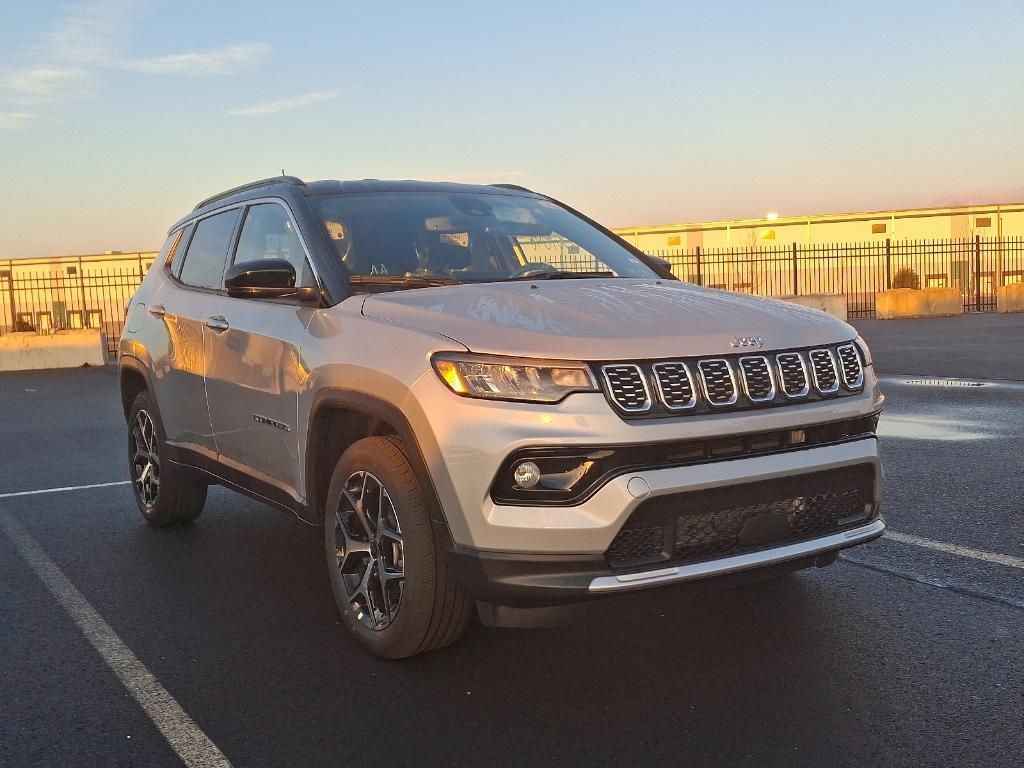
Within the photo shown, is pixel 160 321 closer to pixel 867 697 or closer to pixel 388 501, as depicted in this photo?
pixel 388 501

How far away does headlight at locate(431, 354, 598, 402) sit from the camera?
10.7ft

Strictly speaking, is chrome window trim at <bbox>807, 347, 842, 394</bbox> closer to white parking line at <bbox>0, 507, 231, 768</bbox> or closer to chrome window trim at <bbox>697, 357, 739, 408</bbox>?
chrome window trim at <bbox>697, 357, 739, 408</bbox>

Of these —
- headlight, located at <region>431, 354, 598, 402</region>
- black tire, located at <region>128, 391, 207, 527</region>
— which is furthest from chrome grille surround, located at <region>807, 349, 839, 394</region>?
black tire, located at <region>128, 391, 207, 527</region>

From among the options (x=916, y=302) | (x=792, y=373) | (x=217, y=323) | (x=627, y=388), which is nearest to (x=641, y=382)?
(x=627, y=388)

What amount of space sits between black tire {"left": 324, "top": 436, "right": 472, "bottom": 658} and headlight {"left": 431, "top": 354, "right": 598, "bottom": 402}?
438 millimetres

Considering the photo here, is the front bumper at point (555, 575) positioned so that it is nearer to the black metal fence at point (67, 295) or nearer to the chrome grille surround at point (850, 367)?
the chrome grille surround at point (850, 367)

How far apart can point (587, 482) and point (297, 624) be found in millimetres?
1742

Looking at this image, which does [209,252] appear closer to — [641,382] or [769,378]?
[641,382]

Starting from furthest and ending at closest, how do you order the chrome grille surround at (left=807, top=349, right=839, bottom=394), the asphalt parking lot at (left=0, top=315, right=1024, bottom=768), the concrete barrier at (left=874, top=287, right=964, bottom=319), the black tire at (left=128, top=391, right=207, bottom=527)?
the concrete barrier at (left=874, top=287, right=964, bottom=319) → the black tire at (left=128, top=391, right=207, bottom=527) → the chrome grille surround at (left=807, top=349, right=839, bottom=394) → the asphalt parking lot at (left=0, top=315, right=1024, bottom=768)

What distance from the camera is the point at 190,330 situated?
537cm

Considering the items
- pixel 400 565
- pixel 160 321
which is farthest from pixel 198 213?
pixel 400 565

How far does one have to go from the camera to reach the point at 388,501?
376 centimetres

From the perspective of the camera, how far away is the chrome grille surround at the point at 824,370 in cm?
364

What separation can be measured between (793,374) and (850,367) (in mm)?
351
